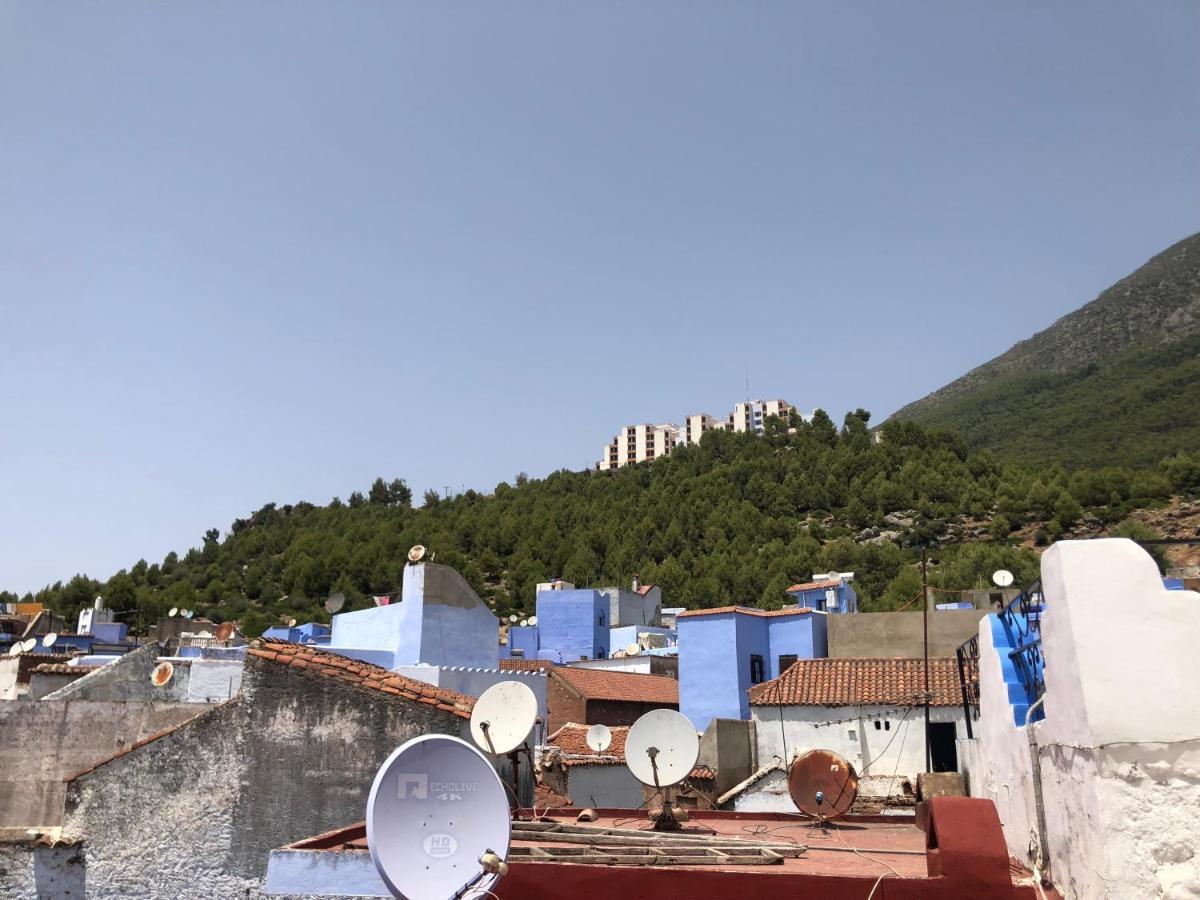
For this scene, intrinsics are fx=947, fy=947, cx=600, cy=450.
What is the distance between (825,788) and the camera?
40.8 feet

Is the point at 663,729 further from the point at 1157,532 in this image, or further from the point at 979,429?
the point at 979,429

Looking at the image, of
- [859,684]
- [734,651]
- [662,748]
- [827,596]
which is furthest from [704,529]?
[662,748]

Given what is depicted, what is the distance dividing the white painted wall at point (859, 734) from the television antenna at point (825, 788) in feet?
40.1

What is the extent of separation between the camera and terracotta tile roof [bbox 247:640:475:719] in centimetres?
1222

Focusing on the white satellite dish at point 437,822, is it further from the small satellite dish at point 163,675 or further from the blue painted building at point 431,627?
the blue painted building at point 431,627

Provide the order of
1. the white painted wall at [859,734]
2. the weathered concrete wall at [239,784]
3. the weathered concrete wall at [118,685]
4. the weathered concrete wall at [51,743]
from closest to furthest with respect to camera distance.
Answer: the weathered concrete wall at [239,784] < the weathered concrete wall at [51,743] < the weathered concrete wall at [118,685] < the white painted wall at [859,734]

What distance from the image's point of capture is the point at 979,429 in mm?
126750

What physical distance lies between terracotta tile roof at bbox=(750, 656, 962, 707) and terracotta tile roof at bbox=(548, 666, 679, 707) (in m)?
10.1

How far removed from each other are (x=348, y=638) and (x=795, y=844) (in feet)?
66.6

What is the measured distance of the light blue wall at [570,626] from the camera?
2132 inches

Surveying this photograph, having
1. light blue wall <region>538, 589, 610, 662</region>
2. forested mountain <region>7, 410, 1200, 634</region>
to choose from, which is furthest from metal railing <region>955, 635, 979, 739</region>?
forested mountain <region>7, 410, 1200, 634</region>

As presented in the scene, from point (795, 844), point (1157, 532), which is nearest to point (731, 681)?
point (795, 844)

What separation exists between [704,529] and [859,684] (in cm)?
6113

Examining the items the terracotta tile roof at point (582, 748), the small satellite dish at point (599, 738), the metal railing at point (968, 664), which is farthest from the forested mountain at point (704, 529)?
the metal railing at point (968, 664)
